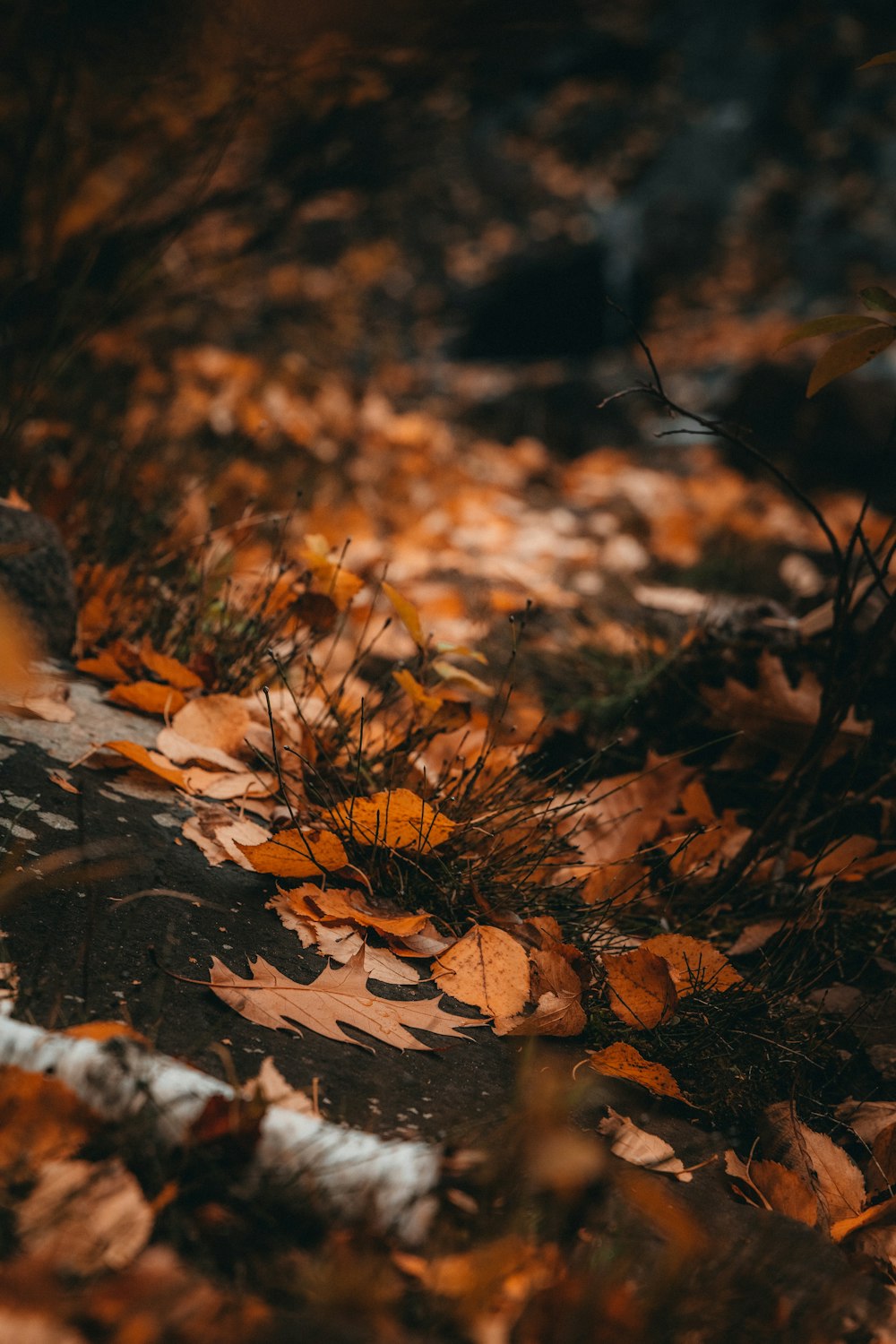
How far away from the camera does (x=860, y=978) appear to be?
145cm

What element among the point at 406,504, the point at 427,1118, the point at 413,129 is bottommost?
the point at 406,504

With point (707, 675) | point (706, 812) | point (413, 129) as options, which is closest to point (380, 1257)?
point (706, 812)

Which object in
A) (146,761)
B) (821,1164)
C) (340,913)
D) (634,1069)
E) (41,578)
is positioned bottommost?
(821,1164)

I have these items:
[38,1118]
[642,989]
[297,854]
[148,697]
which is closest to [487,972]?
[642,989]

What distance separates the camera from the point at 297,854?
1.18 metres

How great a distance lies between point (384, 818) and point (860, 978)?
91 centimetres

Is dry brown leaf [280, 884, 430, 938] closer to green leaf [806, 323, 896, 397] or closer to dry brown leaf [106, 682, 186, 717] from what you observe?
dry brown leaf [106, 682, 186, 717]

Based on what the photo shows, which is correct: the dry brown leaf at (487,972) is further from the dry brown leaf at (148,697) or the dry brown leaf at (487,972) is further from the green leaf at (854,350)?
the green leaf at (854,350)

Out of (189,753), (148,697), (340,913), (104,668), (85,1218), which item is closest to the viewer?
(85,1218)

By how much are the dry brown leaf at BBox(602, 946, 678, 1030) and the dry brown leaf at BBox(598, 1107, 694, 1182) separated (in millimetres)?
167

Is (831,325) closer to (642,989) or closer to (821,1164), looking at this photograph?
(642,989)

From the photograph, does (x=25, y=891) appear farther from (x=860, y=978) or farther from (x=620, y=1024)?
(x=860, y=978)

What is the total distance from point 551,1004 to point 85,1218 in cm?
62

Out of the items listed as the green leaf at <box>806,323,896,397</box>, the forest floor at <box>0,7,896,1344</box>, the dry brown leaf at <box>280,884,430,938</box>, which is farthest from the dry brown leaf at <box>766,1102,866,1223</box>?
the green leaf at <box>806,323,896,397</box>
